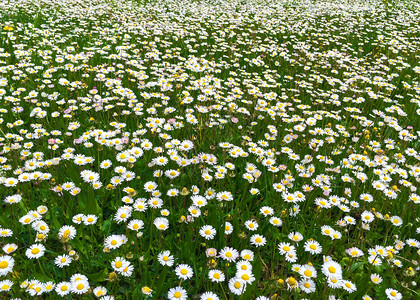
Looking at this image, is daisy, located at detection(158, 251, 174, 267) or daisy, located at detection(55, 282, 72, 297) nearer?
daisy, located at detection(55, 282, 72, 297)

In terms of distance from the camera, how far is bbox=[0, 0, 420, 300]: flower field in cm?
213

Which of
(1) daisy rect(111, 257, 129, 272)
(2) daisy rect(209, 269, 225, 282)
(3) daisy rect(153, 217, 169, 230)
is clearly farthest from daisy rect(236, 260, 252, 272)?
(1) daisy rect(111, 257, 129, 272)

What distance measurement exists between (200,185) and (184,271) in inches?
41.9

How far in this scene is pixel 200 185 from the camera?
302 cm

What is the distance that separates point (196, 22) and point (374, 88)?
476 cm

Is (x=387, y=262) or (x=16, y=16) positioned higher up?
(x=387, y=262)

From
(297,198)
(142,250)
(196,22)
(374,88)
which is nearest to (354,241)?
(297,198)

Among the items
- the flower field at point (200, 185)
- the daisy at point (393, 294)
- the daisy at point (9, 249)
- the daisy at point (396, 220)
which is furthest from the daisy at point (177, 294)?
the daisy at point (396, 220)

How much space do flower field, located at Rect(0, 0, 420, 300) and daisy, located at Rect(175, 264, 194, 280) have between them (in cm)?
1

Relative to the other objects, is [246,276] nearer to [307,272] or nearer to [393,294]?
[307,272]

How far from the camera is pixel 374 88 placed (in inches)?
215

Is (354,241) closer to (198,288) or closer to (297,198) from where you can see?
(297,198)

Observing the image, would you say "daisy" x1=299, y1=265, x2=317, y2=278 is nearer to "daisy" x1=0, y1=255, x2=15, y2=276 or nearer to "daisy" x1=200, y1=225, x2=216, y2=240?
"daisy" x1=200, y1=225, x2=216, y2=240

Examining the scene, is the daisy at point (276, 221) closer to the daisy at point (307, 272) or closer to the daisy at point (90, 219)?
the daisy at point (307, 272)
